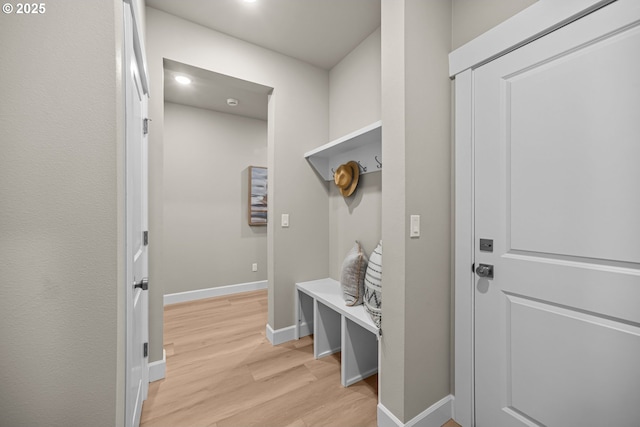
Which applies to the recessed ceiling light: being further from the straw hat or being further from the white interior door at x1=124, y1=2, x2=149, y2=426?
the straw hat

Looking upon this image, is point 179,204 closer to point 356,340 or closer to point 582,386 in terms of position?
point 356,340

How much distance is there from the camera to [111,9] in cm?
73

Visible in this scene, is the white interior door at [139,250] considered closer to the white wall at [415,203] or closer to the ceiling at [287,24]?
the ceiling at [287,24]

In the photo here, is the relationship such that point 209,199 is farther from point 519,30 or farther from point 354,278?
point 519,30

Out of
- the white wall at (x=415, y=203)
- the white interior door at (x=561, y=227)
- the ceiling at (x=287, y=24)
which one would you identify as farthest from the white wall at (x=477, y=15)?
the ceiling at (x=287, y=24)

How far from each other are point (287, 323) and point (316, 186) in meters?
1.34

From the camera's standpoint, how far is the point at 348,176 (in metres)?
2.25

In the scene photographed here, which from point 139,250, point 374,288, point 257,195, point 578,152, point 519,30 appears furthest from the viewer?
point 257,195

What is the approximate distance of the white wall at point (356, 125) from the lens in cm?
215

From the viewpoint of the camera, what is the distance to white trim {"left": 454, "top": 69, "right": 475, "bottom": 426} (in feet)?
4.62

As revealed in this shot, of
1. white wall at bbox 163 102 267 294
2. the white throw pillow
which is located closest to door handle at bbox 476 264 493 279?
the white throw pillow

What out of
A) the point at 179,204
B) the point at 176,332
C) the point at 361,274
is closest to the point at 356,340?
the point at 361,274

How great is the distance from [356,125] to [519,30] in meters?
1.28

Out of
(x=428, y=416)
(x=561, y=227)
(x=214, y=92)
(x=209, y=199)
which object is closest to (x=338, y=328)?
(x=428, y=416)
